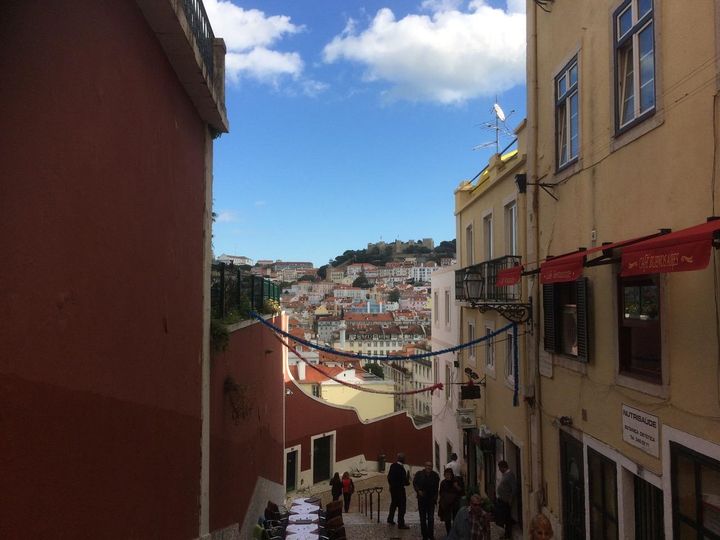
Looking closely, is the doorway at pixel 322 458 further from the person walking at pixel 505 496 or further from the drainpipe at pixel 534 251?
the drainpipe at pixel 534 251

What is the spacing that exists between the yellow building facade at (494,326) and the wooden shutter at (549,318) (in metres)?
0.82

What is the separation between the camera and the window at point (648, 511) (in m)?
5.66

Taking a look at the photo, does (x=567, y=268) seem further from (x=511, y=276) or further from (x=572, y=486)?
(x=572, y=486)

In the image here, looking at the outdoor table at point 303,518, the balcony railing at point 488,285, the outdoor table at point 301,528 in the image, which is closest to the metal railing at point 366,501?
the outdoor table at point 303,518

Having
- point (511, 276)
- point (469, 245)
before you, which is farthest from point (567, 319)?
point (469, 245)

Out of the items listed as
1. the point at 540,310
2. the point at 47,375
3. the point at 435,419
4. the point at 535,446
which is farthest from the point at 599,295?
the point at 435,419

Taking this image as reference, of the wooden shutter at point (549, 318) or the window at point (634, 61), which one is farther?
the wooden shutter at point (549, 318)

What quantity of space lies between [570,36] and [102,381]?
276 inches

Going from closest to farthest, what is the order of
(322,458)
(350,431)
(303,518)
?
(303,518) < (322,458) < (350,431)

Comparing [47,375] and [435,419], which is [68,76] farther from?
[435,419]

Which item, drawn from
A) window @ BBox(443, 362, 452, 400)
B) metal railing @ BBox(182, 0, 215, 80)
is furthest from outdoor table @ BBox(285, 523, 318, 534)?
window @ BBox(443, 362, 452, 400)

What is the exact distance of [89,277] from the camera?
12.5ft

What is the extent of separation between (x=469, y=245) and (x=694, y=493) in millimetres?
10613

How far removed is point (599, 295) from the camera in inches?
272
